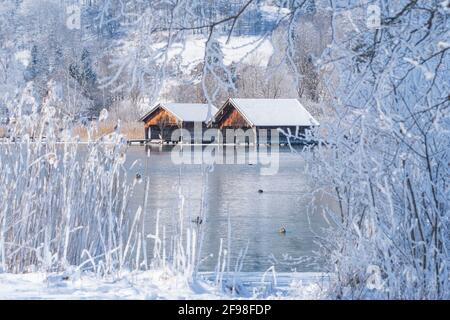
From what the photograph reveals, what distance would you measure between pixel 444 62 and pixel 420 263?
138 cm

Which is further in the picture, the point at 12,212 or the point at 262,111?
the point at 262,111

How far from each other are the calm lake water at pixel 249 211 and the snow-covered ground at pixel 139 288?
0.63 m

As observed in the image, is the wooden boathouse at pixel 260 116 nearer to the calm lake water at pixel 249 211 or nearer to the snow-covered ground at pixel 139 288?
the calm lake water at pixel 249 211

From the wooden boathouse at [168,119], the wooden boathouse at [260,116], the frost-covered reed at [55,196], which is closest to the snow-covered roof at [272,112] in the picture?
the wooden boathouse at [260,116]

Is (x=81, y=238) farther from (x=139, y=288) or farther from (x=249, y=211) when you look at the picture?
(x=249, y=211)

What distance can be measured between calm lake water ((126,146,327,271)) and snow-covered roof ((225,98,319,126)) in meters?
22.8

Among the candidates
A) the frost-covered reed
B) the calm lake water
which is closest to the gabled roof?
the calm lake water

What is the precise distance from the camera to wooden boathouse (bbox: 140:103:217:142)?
5437 centimetres

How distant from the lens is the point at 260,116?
172 feet

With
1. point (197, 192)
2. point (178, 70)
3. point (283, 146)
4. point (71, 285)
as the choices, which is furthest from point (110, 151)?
point (283, 146)

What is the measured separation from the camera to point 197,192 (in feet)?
65.2

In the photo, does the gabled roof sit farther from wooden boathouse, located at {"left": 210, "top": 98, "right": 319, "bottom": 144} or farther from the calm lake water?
the calm lake water

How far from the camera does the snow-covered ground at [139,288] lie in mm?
5047

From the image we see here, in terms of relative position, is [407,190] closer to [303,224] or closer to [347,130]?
[347,130]
